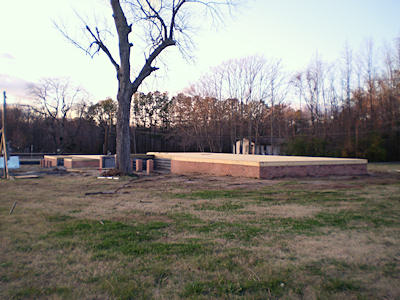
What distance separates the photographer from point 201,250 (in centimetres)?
367

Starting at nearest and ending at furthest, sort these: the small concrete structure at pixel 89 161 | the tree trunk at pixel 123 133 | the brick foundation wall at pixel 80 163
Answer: the tree trunk at pixel 123 133
the small concrete structure at pixel 89 161
the brick foundation wall at pixel 80 163

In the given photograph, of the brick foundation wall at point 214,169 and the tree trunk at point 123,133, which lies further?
the tree trunk at point 123,133

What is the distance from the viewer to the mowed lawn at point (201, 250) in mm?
2703

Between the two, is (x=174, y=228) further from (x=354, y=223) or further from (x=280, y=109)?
(x=280, y=109)

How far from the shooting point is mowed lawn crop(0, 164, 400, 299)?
8.87 feet

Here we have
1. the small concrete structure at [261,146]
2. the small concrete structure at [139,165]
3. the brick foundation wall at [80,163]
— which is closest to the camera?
the small concrete structure at [139,165]

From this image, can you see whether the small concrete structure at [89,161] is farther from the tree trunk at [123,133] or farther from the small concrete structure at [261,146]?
the small concrete structure at [261,146]

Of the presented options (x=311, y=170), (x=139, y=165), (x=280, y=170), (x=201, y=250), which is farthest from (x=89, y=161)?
(x=201, y=250)

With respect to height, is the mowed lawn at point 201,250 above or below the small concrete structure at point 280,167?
below

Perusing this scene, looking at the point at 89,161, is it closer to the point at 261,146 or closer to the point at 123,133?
the point at 123,133

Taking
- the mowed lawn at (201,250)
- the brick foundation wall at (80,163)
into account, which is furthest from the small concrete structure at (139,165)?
the mowed lawn at (201,250)

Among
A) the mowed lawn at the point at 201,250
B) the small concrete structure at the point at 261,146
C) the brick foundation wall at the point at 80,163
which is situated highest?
the small concrete structure at the point at 261,146

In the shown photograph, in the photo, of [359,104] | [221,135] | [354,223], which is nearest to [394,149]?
[359,104]

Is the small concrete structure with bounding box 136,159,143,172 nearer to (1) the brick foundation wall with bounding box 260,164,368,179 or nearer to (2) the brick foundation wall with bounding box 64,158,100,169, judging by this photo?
(2) the brick foundation wall with bounding box 64,158,100,169
